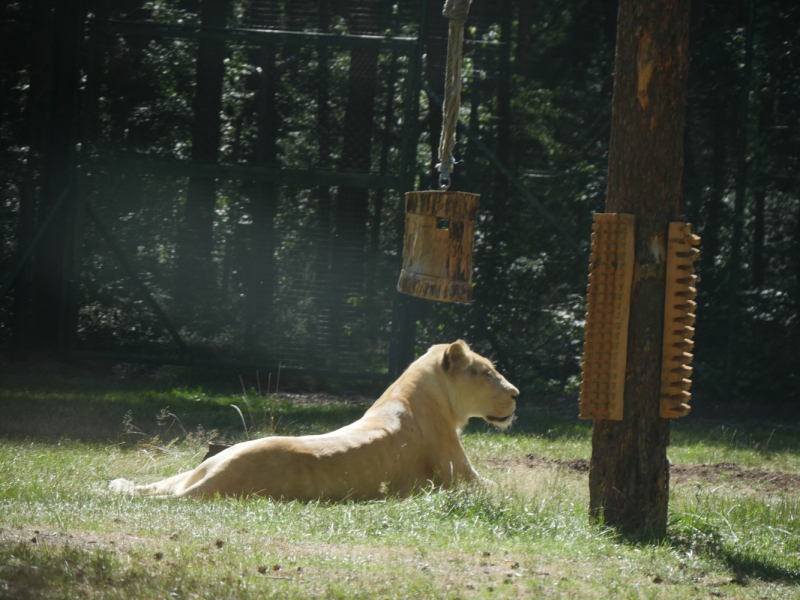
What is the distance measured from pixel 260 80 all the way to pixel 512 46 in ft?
10.5

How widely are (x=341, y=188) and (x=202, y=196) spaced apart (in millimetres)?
1698

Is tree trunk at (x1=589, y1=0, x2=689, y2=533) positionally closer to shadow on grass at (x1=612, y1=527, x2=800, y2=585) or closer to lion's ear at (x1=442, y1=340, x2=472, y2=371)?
shadow on grass at (x1=612, y1=527, x2=800, y2=585)

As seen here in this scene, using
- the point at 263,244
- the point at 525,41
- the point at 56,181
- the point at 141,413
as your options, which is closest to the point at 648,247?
the point at 141,413

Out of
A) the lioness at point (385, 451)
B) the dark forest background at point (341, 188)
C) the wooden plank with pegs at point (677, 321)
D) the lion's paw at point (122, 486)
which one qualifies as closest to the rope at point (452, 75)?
the wooden plank with pegs at point (677, 321)

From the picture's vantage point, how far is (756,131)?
10.8 m

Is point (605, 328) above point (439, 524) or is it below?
above

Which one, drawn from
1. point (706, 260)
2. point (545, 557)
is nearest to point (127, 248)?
point (706, 260)

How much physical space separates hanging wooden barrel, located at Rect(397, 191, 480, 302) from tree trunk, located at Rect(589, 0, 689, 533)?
3.33ft

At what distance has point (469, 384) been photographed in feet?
21.8

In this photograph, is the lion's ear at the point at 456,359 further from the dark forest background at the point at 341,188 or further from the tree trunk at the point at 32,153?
the tree trunk at the point at 32,153

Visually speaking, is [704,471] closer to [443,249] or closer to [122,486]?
[443,249]

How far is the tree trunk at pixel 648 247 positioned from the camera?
523 centimetres

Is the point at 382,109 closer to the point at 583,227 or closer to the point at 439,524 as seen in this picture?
the point at 583,227

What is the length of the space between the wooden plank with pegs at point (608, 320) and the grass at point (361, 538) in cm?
74
